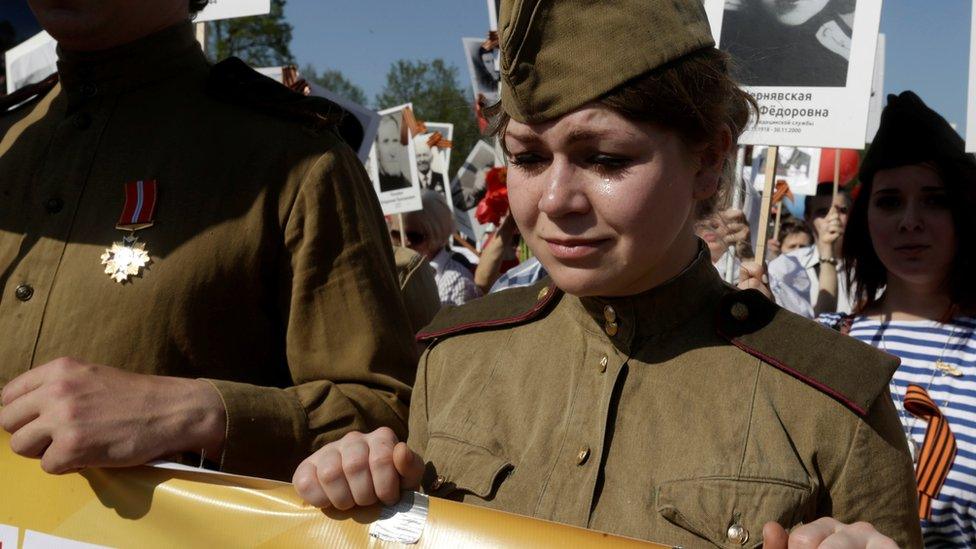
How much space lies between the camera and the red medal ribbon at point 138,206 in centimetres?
222

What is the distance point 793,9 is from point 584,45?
8.84ft

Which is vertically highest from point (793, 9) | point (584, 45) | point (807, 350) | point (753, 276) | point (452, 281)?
point (793, 9)

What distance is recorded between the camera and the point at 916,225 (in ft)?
11.9

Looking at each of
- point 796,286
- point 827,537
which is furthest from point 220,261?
point 796,286

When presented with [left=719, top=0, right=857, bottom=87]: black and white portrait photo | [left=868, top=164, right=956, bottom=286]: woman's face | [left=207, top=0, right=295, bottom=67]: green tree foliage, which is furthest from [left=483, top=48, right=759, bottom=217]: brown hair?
[left=207, top=0, right=295, bottom=67]: green tree foliage

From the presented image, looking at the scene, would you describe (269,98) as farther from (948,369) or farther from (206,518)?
(948,369)

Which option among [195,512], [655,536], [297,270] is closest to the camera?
[655,536]

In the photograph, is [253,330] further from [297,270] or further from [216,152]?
[216,152]

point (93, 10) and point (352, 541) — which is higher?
point (93, 10)

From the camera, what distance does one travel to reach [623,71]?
1687mm

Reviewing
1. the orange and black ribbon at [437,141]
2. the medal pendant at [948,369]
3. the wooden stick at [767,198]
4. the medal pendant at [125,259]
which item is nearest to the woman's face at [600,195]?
the medal pendant at [125,259]

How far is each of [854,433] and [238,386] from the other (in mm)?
1154

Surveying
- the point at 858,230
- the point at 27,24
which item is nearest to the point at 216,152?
the point at 858,230

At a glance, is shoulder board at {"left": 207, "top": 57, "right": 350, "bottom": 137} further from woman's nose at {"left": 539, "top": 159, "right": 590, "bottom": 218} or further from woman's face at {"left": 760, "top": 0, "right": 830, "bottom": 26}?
woman's face at {"left": 760, "top": 0, "right": 830, "bottom": 26}
